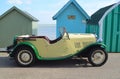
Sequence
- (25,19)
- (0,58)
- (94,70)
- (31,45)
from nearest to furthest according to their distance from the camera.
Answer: (94,70) → (31,45) → (0,58) → (25,19)

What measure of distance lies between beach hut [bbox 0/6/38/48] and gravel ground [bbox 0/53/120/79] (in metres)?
3.09

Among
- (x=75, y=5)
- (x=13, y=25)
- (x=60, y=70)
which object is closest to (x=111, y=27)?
(x=75, y=5)

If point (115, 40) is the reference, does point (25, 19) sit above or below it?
above

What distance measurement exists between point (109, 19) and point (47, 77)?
6849 mm

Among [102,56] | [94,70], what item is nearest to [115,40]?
[102,56]

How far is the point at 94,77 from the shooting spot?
789cm

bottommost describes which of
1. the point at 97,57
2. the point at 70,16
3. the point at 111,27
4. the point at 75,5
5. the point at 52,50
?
the point at 97,57

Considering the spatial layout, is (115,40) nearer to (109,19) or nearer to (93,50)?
(109,19)

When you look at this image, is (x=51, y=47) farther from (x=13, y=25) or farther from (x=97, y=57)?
(x=13, y=25)

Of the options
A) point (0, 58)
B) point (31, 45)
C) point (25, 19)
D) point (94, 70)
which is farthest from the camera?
point (25, 19)

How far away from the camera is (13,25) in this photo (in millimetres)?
13492

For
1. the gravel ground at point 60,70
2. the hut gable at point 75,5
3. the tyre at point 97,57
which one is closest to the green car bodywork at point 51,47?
the tyre at point 97,57

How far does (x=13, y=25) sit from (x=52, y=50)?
4574 millimetres

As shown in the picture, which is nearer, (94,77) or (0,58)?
(94,77)
